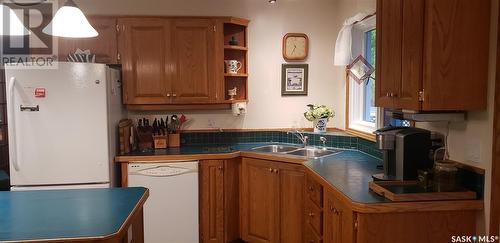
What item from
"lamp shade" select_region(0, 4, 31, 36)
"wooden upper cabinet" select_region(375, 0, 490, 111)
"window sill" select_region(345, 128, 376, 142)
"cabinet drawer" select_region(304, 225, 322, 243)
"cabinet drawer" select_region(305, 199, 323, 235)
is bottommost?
"cabinet drawer" select_region(304, 225, 322, 243)

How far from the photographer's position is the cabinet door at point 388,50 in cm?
199

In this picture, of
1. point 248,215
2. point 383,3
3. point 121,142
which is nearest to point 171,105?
point 121,142

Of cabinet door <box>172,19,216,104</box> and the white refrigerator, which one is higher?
cabinet door <box>172,19,216,104</box>

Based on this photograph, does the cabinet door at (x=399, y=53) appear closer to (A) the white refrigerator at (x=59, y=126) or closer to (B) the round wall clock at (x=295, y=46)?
(B) the round wall clock at (x=295, y=46)

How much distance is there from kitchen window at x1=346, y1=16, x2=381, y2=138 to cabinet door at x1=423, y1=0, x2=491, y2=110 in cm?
115

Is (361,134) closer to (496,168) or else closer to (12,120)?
(496,168)

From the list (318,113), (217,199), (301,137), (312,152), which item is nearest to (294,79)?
(318,113)

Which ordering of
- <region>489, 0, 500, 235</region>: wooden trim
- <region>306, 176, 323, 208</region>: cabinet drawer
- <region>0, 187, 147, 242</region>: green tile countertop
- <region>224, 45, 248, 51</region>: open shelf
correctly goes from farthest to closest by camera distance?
<region>224, 45, 248, 51</region>: open shelf < <region>306, 176, 323, 208</region>: cabinet drawer < <region>489, 0, 500, 235</region>: wooden trim < <region>0, 187, 147, 242</region>: green tile countertop

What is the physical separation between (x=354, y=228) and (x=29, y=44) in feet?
11.4

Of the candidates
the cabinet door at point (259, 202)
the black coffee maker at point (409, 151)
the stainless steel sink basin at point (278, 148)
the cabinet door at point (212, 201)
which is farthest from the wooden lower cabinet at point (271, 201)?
the black coffee maker at point (409, 151)

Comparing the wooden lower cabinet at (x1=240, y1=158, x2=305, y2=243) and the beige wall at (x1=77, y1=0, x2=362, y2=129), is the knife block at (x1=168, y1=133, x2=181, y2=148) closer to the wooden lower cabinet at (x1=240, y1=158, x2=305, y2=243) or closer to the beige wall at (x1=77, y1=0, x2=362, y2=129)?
the beige wall at (x1=77, y1=0, x2=362, y2=129)

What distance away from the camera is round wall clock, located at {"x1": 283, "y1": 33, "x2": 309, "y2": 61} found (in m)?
3.67

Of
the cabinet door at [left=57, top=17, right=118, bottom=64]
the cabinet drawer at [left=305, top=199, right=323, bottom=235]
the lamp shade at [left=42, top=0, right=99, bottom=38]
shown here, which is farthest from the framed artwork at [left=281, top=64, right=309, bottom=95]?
the lamp shade at [left=42, top=0, right=99, bottom=38]

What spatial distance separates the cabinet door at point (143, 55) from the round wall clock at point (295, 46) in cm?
120
